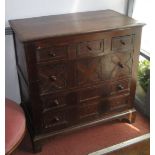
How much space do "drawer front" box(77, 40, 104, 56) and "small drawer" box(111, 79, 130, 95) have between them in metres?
0.31

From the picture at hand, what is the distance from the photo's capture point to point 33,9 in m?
1.66

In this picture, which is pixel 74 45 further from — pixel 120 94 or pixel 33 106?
pixel 120 94

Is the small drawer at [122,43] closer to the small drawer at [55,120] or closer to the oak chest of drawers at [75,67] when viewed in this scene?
the oak chest of drawers at [75,67]

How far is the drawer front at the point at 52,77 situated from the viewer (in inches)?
55.6

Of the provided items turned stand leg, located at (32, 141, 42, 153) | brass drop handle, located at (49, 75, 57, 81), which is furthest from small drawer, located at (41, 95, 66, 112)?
turned stand leg, located at (32, 141, 42, 153)

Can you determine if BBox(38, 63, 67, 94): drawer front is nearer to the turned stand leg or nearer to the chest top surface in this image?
the chest top surface

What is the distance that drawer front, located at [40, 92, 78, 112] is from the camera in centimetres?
151

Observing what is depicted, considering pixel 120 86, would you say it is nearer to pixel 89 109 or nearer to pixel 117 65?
pixel 117 65

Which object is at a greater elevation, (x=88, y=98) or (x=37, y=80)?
(x=37, y=80)

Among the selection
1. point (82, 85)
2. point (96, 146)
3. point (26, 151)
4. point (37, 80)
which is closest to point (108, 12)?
point (82, 85)

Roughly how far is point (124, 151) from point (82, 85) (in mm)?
589

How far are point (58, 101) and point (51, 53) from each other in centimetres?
36
